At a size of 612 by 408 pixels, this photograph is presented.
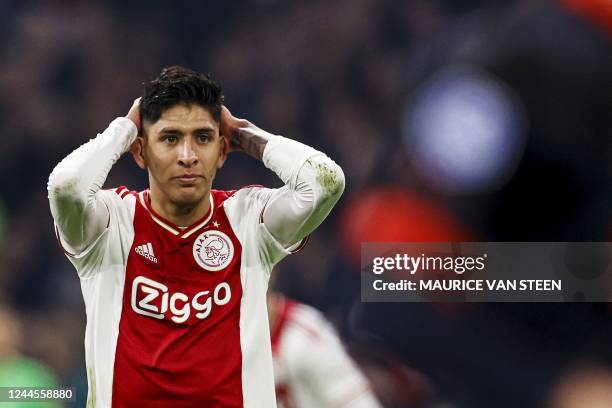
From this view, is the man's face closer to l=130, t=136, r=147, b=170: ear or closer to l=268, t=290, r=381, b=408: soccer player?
l=130, t=136, r=147, b=170: ear

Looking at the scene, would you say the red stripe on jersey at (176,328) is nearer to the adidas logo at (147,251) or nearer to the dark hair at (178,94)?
the adidas logo at (147,251)

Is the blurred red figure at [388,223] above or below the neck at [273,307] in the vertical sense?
above

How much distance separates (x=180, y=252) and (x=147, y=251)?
0.09 meters

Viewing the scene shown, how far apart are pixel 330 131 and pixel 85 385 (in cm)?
158

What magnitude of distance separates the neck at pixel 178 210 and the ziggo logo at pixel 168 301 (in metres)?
0.20

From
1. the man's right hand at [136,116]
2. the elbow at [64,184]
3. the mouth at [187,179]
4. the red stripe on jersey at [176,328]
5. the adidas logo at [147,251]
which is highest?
the man's right hand at [136,116]

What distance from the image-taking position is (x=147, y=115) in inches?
99.9

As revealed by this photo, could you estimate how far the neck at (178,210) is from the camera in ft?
8.44

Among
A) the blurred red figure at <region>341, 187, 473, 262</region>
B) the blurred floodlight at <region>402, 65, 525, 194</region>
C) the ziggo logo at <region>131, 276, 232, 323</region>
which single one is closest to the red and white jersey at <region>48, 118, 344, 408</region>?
the ziggo logo at <region>131, 276, 232, 323</region>

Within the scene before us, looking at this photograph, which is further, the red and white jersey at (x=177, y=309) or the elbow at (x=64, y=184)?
the red and white jersey at (x=177, y=309)

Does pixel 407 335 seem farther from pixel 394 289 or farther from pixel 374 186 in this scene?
pixel 374 186

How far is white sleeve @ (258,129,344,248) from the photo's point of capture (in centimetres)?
249

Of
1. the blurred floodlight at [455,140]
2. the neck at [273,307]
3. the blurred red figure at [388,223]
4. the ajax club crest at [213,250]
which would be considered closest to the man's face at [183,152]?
the ajax club crest at [213,250]

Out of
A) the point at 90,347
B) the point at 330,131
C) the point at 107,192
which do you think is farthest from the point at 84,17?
the point at 90,347
